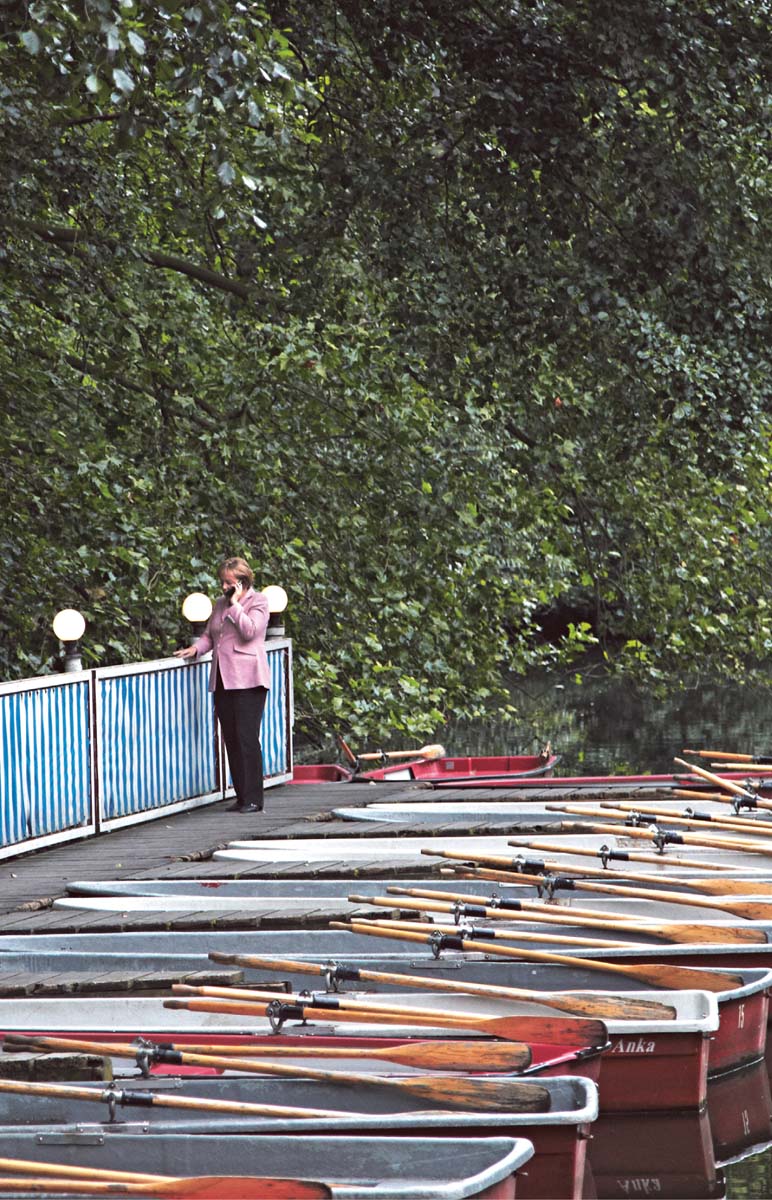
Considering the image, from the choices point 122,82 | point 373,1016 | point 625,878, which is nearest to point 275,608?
point 625,878

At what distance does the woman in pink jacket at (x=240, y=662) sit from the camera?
1164cm

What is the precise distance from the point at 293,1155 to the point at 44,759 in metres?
5.74

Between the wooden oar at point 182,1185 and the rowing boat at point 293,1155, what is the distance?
0.56 feet

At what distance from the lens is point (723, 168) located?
1302 cm

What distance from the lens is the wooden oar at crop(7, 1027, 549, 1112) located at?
5789mm

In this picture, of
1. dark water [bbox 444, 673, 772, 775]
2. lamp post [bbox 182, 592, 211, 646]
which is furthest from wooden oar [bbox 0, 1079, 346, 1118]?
dark water [bbox 444, 673, 772, 775]

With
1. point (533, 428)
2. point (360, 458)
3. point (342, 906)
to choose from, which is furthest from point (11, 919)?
point (533, 428)

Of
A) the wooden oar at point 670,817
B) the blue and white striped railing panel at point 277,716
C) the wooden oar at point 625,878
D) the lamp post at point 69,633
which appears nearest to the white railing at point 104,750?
the lamp post at point 69,633

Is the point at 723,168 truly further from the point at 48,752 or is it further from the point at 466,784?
the point at 48,752

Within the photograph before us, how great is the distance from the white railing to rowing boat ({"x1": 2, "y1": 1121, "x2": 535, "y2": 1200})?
5.11m

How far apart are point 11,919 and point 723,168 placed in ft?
24.1

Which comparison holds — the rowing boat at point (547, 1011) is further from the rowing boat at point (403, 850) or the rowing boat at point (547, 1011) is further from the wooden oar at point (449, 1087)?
the rowing boat at point (403, 850)

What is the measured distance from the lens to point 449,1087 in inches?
229

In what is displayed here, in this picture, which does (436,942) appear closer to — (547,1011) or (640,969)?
(547,1011)
